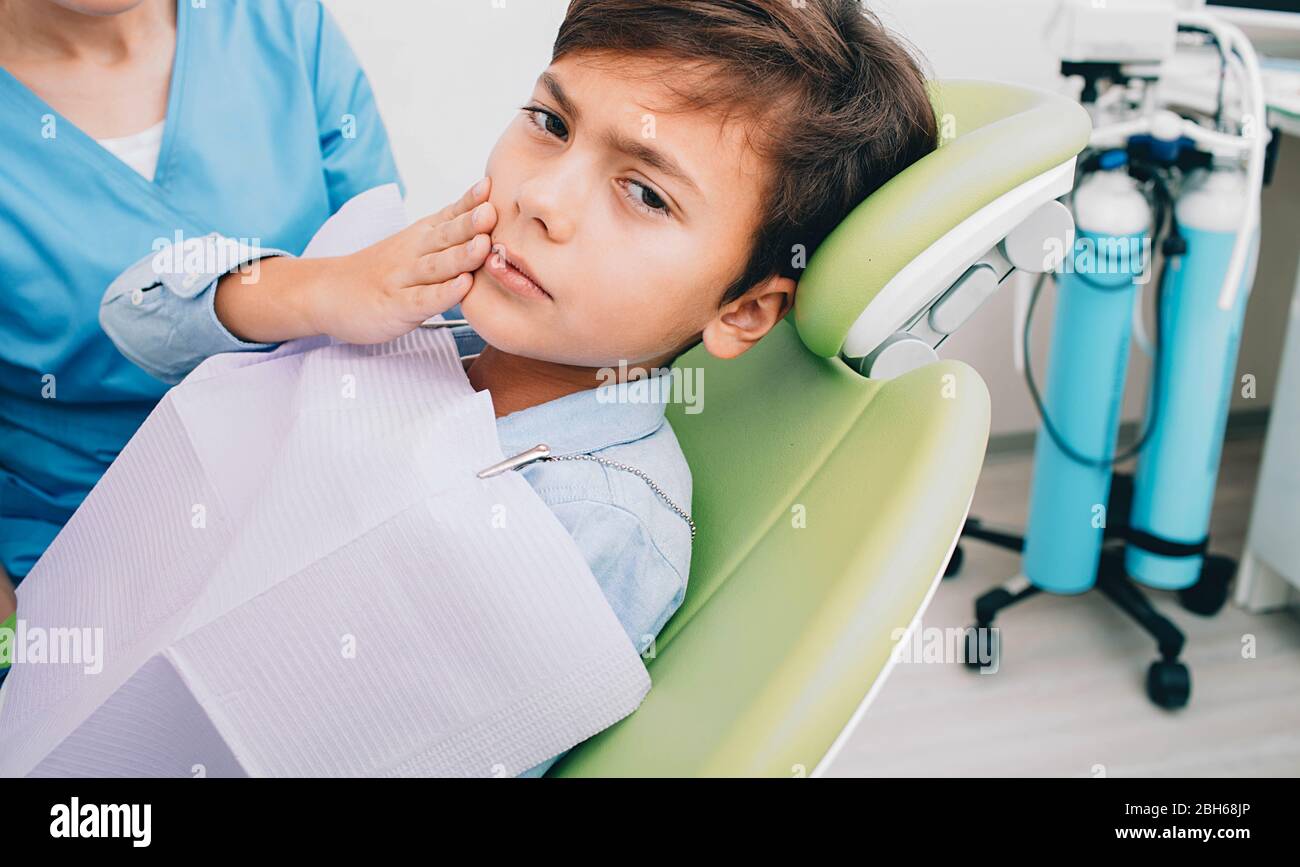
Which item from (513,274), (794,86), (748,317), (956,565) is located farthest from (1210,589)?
(513,274)

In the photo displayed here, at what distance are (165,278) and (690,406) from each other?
19.1 inches

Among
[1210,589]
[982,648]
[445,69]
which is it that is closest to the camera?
[445,69]

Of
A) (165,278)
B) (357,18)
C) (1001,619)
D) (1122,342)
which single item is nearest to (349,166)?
(165,278)

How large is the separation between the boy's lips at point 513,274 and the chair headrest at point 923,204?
213 mm

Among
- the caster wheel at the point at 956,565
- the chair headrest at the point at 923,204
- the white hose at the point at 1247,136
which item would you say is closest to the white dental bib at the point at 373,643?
the chair headrest at the point at 923,204

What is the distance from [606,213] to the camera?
2.73ft

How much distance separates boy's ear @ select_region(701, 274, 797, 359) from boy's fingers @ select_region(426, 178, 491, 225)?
217mm

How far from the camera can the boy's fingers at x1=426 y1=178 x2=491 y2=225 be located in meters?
0.88

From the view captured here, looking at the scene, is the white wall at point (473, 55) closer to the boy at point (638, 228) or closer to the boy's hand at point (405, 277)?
the boy at point (638, 228)

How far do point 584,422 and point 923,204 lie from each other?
1.05 ft

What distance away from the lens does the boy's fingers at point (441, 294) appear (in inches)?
33.7
